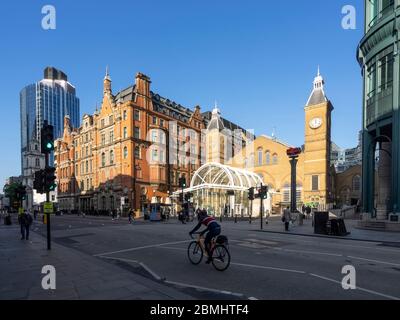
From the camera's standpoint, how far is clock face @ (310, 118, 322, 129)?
170ft

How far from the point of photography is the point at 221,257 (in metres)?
8.66

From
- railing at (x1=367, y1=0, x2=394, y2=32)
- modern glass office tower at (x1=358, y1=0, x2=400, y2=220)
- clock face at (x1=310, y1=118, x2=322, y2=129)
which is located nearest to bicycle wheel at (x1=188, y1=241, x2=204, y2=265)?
modern glass office tower at (x1=358, y1=0, x2=400, y2=220)

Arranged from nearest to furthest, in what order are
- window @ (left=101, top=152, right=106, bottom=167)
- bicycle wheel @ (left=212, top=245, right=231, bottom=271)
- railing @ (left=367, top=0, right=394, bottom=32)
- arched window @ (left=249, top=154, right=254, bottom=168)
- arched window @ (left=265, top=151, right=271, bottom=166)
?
bicycle wheel @ (left=212, top=245, right=231, bottom=271)
railing @ (left=367, top=0, right=394, bottom=32)
window @ (left=101, top=152, right=106, bottom=167)
arched window @ (left=265, top=151, right=271, bottom=166)
arched window @ (left=249, top=154, right=254, bottom=168)

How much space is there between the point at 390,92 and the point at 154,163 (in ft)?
129

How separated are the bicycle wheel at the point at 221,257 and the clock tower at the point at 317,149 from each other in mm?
44294

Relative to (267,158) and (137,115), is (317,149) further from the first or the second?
(137,115)

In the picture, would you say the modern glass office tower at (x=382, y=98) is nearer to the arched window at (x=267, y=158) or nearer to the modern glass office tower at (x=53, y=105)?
the arched window at (x=267, y=158)

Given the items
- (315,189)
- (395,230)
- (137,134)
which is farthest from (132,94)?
(395,230)

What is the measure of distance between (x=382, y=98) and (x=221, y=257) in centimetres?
2149

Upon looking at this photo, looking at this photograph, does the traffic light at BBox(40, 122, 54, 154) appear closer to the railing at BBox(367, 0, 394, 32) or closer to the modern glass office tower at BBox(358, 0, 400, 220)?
the modern glass office tower at BBox(358, 0, 400, 220)

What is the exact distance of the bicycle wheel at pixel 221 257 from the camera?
859 centimetres

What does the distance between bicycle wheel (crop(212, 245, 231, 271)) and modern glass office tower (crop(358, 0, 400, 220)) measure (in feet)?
58.1

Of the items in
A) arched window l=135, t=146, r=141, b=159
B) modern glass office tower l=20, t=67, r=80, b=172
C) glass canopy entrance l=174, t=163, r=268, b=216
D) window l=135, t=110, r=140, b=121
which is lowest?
glass canopy entrance l=174, t=163, r=268, b=216

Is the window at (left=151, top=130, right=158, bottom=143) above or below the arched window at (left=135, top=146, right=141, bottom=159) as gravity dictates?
above
